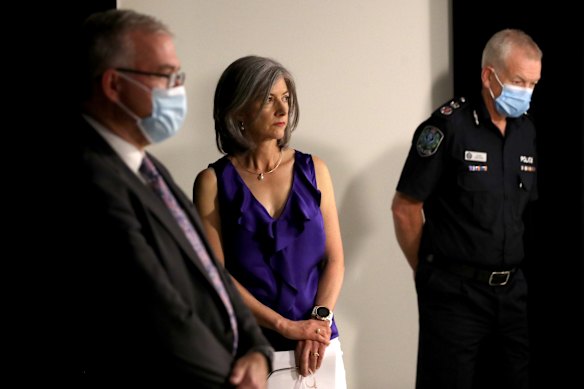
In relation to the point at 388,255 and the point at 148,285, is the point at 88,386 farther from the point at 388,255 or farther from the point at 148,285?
the point at 388,255

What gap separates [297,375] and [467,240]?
92cm

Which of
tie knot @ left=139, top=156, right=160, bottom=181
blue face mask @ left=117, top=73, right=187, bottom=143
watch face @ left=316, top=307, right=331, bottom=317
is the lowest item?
watch face @ left=316, top=307, right=331, bottom=317

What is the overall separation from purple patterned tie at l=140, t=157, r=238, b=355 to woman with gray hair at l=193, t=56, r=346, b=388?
0.77 metres

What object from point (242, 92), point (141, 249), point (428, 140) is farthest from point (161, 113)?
point (428, 140)

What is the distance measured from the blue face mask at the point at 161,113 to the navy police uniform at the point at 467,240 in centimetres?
155

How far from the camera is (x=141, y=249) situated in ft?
5.40

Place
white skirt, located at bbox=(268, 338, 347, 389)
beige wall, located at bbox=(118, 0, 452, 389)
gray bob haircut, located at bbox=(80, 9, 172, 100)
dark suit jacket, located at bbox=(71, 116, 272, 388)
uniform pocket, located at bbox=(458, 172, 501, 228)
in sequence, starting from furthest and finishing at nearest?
beige wall, located at bbox=(118, 0, 452, 389)
uniform pocket, located at bbox=(458, 172, 501, 228)
white skirt, located at bbox=(268, 338, 347, 389)
gray bob haircut, located at bbox=(80, 9, 172, 100)
dark suit jacket, located at bbox=(71, 116, 272, 388)

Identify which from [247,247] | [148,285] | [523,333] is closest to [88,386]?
[148,285]

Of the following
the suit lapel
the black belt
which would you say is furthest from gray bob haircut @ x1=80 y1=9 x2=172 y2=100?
the black belt

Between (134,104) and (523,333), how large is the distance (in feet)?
6.81

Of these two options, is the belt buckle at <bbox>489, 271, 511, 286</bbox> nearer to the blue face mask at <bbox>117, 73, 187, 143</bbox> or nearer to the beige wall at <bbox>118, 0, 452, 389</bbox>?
the beige wall at <bbox>118, 0, 452, 389</bbox>

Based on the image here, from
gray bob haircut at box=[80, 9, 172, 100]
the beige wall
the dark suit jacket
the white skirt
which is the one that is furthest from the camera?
the beige wall

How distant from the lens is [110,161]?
67.1 inches

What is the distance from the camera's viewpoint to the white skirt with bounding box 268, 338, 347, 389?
8.68ft
